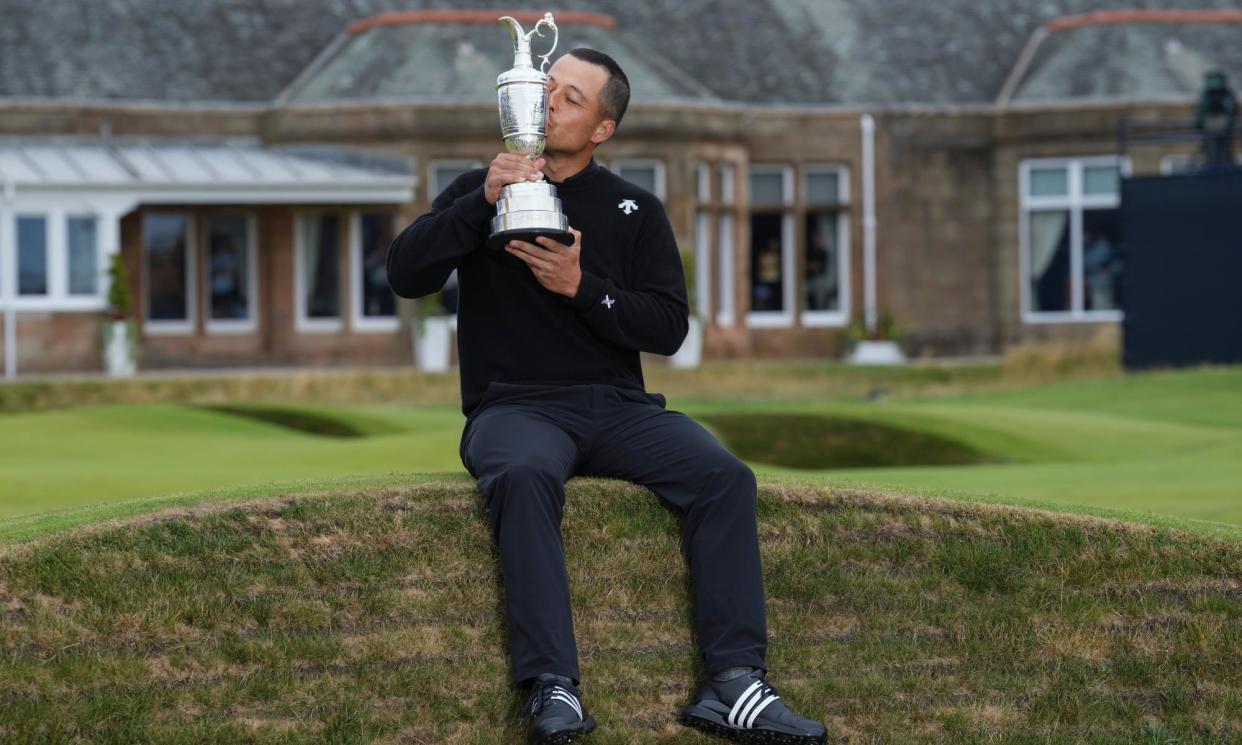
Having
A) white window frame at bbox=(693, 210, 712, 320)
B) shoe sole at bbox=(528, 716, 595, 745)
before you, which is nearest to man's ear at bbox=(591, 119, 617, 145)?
shoe sole at bbox=(528, 716, 595, 745)

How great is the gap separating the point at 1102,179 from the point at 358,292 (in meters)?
10.9

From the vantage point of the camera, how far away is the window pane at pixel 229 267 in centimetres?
2805

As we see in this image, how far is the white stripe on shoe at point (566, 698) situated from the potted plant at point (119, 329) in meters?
20.7

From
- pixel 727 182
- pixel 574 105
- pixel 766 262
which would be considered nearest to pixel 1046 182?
pixel 766 262

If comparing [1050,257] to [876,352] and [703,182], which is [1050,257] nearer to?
[876,352]

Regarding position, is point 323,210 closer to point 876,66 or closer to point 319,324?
point 319,324

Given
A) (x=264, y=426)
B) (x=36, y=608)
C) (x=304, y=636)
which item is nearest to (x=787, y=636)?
(x=304, y=636)

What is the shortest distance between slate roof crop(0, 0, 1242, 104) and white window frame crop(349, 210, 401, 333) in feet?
6.23

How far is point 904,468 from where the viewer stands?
15.7m

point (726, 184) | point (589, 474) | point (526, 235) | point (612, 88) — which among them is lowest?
point (589, 474)

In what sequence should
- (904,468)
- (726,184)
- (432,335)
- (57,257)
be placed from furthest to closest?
1. (726,184)
2. (432,335)
3. (57,257)
4. (904,468)

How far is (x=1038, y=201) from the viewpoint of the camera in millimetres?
29859

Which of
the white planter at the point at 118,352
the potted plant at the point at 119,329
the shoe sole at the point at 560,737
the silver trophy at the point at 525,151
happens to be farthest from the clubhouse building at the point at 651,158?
the shoe sole at the point at 560,737

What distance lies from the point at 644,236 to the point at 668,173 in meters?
21.0
